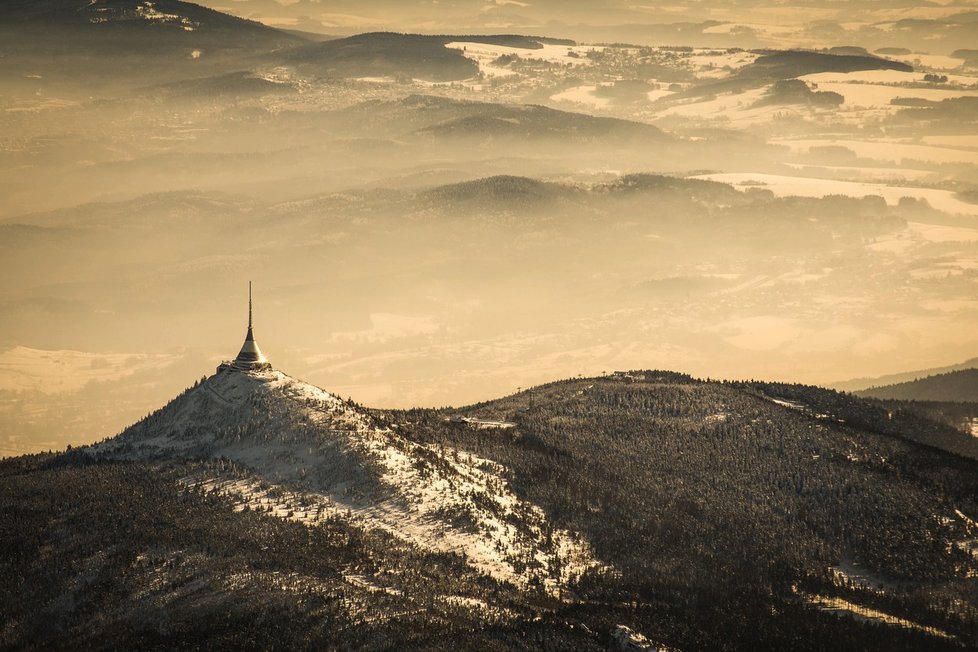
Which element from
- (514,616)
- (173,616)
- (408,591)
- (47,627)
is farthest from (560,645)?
(47,627)

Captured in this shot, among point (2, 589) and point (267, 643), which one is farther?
point (2, 589)

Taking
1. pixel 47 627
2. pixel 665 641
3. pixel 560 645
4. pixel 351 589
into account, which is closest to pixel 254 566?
pixel 351 589

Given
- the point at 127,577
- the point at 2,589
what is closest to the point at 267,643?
the point at 127,577

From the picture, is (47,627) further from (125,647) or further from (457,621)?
(457,621)

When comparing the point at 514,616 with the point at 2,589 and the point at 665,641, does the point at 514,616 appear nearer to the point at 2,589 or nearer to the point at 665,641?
the point at 665,641

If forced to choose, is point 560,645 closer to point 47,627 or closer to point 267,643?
point 267,643

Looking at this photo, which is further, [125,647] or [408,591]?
[408,591]

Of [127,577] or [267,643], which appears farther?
[127,577]
